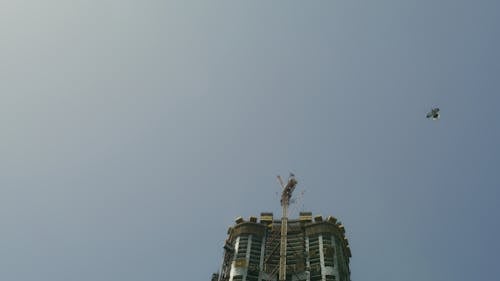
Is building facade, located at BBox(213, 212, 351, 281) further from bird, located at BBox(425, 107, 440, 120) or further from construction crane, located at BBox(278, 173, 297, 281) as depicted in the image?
bird, located at BBox(425, 107, 440, 120)

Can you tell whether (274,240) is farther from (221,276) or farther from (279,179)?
(279,179)

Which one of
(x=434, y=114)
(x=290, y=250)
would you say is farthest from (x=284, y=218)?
(x=434, y=114)

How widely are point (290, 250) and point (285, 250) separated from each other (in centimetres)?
385

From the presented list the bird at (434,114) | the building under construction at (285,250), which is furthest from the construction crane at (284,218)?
the bird at (434,114)

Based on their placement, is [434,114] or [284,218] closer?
[434,114]

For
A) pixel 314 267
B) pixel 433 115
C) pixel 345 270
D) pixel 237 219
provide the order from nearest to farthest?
1. pixel 433 115
2. pixel 314 267
3. pixel 345 270
4. pixel 237 219

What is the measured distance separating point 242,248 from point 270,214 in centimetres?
1858

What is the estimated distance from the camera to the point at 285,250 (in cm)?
12188

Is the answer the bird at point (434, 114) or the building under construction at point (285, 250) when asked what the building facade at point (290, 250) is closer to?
the building under construction at point (285, 250)

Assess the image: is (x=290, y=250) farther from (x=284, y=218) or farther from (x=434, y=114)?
(x=434, y=114)

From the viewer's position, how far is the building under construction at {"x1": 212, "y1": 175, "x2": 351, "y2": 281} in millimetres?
116125

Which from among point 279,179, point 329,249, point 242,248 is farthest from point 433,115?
point 279,179

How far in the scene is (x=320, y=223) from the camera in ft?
424

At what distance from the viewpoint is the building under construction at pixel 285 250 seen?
11612 centimetres
